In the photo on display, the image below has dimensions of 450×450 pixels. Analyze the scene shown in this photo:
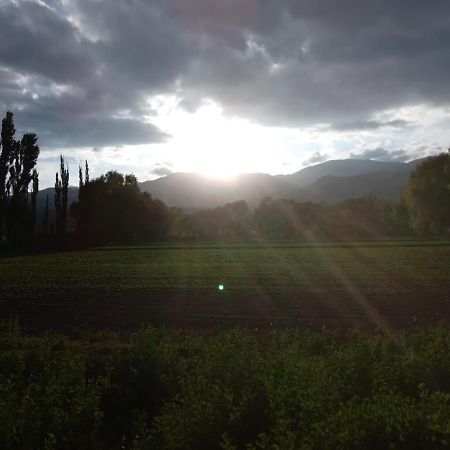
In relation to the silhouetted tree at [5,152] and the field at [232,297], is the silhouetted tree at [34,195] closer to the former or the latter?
the silhouetted tree at [5,152]

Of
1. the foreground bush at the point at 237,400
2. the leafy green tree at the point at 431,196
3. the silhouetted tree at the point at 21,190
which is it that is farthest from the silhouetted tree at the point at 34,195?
the foreground bush at the point at 237,400

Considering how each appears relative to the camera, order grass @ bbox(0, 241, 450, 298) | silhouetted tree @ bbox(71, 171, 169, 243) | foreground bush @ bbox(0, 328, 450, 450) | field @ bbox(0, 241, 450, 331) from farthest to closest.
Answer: silhouetted tree @ bbox(71, 171, 169, 243) → grass @ bbox(0, 241, 450, 298) → field @ bbox(0, 241, 450, 331) → foreground bush @ bbox(0, 328, 450, 450)

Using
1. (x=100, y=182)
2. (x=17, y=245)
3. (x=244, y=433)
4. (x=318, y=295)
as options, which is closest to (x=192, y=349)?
(x=244, y=433)

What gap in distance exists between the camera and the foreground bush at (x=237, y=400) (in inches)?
217

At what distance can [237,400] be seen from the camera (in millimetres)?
7227

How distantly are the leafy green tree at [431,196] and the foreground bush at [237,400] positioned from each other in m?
68.3

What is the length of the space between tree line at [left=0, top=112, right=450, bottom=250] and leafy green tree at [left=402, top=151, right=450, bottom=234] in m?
0.13

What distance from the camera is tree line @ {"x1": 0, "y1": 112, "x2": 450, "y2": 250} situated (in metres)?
70.8

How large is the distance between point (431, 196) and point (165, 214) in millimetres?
48194

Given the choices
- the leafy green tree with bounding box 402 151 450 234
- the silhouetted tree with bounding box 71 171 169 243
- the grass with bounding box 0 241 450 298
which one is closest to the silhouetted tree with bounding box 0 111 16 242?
the silhouetted tree with bounding box 71 171 169 243

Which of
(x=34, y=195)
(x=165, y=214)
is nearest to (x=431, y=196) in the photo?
(x=165, y=214)

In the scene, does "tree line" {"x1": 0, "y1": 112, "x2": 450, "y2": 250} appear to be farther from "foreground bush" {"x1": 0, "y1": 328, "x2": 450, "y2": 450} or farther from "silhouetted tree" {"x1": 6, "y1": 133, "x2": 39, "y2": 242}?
"foreground bush" {"x1": 0, "y1": 328, "x2": 450, "y2": 450}

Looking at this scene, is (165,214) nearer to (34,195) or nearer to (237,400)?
(34,195)

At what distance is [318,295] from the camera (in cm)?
2188
